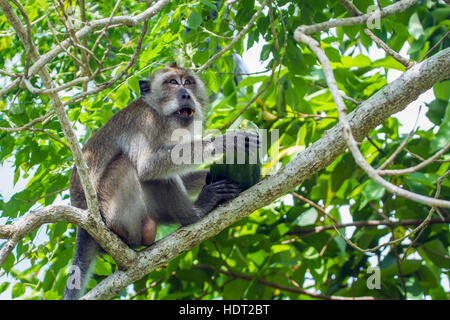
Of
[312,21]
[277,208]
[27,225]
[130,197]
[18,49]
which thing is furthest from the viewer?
[18,49]

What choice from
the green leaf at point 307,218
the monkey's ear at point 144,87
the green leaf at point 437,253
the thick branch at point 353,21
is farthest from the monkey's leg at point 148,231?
the green leaf at point 437,253

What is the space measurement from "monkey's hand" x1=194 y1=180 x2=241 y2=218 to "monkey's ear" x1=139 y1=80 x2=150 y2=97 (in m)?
1.68

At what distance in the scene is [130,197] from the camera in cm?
525

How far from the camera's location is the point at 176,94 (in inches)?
233

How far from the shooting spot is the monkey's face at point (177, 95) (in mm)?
5883

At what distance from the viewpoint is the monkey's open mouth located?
5887mm

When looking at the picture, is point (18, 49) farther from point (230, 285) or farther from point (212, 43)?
point (230, 285)

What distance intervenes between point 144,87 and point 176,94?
1.46 feet

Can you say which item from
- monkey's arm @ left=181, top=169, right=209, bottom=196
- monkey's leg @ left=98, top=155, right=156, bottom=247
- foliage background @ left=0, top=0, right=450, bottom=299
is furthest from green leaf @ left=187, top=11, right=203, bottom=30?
monkey's arm @ left=181, top=169, right=209, bottom=196

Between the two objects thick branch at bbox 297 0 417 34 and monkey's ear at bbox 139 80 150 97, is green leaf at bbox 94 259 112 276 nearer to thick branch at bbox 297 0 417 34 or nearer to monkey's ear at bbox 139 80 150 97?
monkey's ear at bbox 139 80 150 97

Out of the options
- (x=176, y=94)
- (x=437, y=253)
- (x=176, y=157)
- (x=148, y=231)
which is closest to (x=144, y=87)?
(x=176, y=94)

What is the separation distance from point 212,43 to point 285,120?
5.04ft

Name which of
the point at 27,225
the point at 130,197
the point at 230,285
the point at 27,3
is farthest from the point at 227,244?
the point at 27,3

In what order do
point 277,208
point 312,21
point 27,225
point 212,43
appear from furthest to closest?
point 277,208 → point 212,43 → point 312,21 → point 27,225
